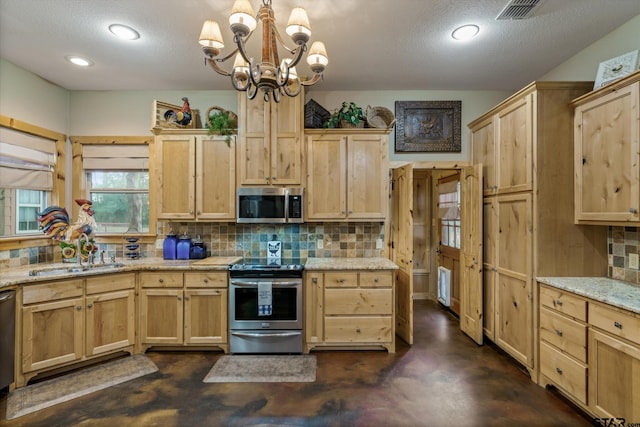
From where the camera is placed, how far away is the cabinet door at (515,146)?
2.54m

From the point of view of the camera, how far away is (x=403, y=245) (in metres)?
3.32

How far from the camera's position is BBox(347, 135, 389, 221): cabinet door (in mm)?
3303

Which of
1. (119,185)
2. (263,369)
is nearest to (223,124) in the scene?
(119,185)

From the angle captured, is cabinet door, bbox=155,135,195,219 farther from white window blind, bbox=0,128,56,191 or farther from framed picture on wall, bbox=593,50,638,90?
framed picture on wall, bbox=593,50,638,90

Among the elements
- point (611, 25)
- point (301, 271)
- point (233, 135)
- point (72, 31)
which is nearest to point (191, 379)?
point (301, 271)

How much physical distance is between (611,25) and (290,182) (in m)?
3.07

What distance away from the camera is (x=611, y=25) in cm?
240

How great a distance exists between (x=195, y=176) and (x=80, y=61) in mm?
1547

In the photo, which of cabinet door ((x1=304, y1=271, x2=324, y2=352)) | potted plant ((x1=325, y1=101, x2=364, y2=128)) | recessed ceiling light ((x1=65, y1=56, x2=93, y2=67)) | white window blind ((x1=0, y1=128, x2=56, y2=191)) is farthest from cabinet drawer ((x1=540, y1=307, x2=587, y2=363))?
white window blind ((x1=0, y1=128, x2=56, y2=191))

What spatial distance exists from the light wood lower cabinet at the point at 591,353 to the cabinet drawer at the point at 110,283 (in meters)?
3.78

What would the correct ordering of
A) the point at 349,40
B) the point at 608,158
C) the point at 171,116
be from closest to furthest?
the point at 608,158 < the point at 349,40 < the point at 171,116

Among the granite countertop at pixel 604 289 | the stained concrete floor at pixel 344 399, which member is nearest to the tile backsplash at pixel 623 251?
the granite countertop at pixel 604 289

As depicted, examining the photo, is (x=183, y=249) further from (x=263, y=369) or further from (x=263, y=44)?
(x=263, y=44)

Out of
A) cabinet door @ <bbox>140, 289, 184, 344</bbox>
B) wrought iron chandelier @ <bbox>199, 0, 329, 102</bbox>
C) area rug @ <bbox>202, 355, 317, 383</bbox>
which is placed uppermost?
wrought iron chandelier @ <bbox>199, 0, 329, 102</bbox>
